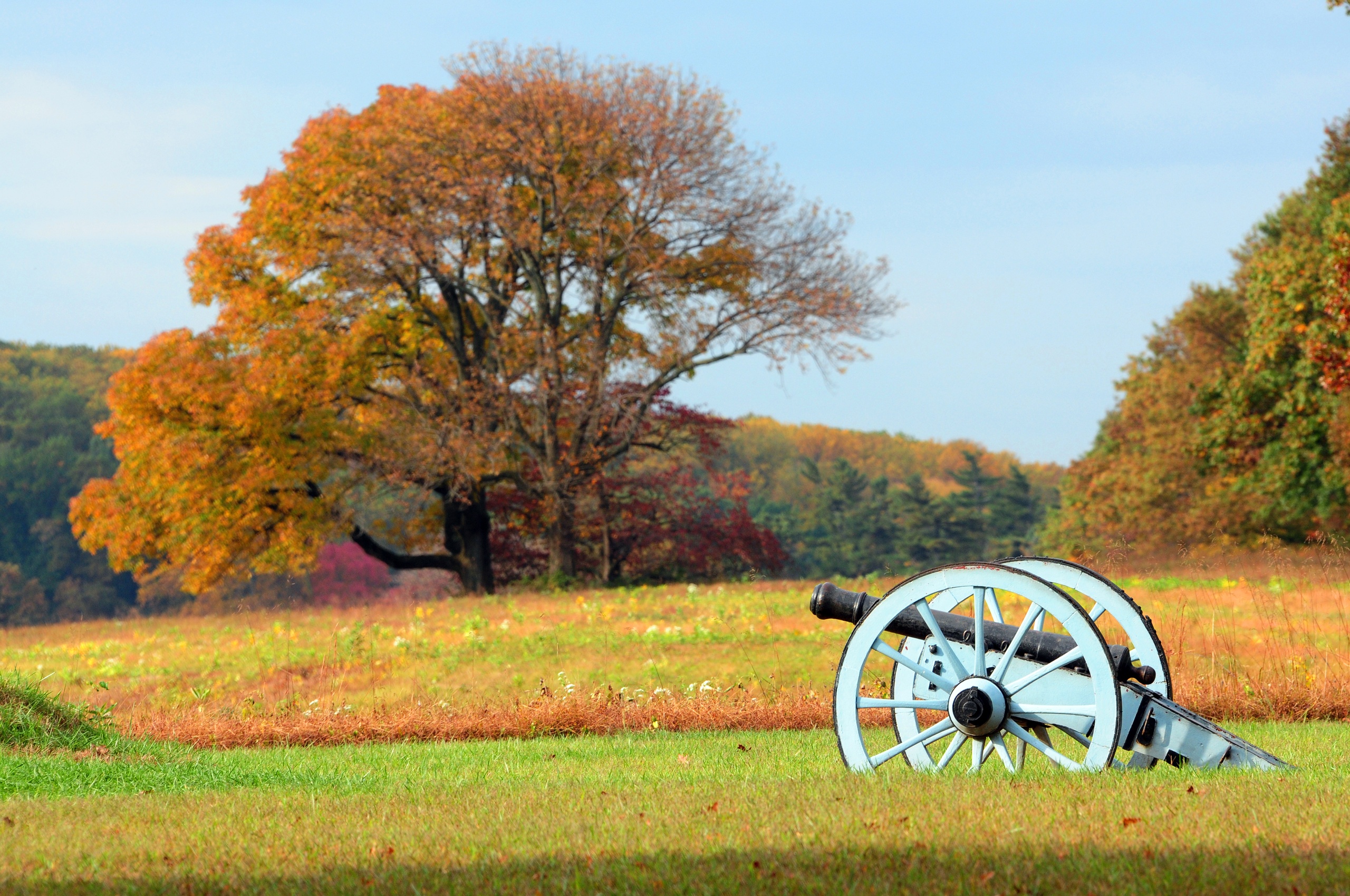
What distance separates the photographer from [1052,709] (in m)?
5.27

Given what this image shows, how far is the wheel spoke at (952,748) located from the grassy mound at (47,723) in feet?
16.7

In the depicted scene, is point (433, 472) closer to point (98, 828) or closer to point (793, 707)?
point (793, 707)

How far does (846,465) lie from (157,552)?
141 ft

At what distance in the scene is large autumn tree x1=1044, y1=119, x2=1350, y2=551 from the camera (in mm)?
25422

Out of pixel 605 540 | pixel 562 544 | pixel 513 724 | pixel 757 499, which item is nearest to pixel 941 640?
pixel 513 724

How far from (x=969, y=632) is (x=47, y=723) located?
5888 millimetres

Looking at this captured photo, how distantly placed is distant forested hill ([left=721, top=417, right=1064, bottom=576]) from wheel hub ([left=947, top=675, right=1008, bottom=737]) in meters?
47.4

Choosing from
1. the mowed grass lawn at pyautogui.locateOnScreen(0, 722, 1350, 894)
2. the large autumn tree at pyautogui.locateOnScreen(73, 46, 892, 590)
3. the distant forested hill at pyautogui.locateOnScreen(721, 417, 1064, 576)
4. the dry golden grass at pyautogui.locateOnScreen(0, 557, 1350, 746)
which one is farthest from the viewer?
the distant forested hill at pyautogui.locateOnScreen(721, 417, 1064, 576)

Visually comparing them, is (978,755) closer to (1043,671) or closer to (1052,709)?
(1052,709)

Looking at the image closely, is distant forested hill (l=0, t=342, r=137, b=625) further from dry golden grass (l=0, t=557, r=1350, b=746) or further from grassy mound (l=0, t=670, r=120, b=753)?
grassy mound (l=0, t=670, r=120, b=753)

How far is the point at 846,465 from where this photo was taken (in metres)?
63.2

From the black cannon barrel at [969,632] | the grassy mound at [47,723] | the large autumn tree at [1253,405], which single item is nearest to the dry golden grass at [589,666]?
the grassy mound at [47,723]

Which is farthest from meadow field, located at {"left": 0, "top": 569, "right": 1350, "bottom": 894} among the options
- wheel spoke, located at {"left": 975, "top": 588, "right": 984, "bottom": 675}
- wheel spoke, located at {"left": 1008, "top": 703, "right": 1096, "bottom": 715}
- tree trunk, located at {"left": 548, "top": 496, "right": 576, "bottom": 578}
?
tree trunk, located at {"left": 548, "top": 496, "right": 576, "bottom": 578}

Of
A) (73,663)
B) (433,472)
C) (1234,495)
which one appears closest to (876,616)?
(73,663)
